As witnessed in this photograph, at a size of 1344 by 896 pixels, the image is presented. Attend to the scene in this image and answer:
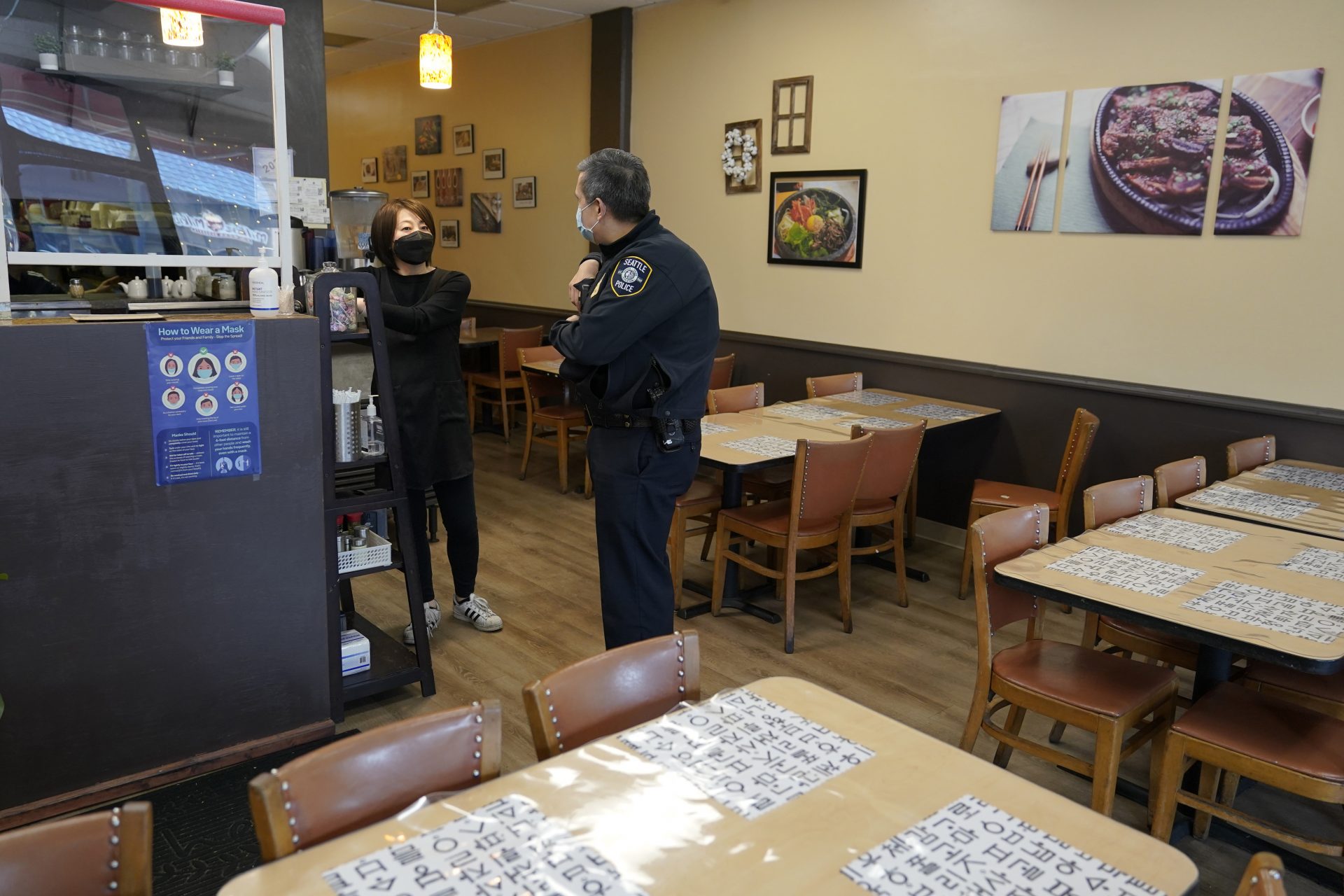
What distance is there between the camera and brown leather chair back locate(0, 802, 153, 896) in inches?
44.3

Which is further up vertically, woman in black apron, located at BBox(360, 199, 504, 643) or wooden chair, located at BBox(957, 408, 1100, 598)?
woman in black apron, located at BBox(360, 199, 504, 643)

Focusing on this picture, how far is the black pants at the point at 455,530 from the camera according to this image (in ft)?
11.8

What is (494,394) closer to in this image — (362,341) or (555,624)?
(555,624)

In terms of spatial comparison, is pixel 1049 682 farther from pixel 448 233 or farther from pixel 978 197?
pixel 448 233

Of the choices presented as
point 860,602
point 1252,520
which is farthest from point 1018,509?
point 860,602

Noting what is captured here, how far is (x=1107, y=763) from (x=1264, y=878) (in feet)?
3.86

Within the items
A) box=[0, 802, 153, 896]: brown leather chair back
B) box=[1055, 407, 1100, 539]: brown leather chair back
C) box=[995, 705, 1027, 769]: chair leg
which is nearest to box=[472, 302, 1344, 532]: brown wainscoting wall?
box=[1055, 407, 1100, 539]: brown leather chair back

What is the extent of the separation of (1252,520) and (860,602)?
1661 mm

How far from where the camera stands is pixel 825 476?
139 inches

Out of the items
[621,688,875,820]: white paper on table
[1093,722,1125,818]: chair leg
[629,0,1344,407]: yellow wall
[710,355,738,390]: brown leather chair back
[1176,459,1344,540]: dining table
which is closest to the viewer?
[621,688,875,820]: white paper on table

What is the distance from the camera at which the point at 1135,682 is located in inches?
94.4

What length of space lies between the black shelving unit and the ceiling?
4286mm

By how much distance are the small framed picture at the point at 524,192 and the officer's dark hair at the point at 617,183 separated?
5038 mm

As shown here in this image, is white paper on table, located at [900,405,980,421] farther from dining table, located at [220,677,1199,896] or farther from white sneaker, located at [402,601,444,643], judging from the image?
dining table, located at [220,677,1199,896]
